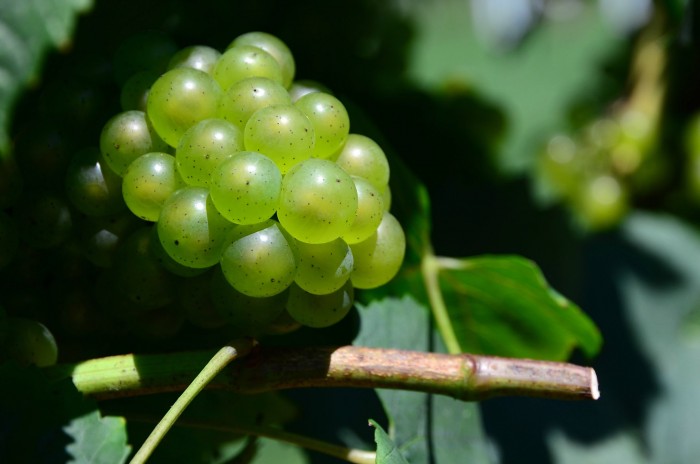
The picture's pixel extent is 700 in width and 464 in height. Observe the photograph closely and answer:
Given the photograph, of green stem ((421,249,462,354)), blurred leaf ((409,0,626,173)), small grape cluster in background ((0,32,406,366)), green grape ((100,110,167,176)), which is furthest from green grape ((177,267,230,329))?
blurred leaf ((409,0,626,173))

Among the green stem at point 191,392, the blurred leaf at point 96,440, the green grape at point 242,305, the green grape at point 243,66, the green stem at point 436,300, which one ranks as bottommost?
the green stem at point 436,300

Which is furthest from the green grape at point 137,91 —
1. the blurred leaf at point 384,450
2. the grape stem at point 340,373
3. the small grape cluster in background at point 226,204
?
the blurred leaf at point 384,450

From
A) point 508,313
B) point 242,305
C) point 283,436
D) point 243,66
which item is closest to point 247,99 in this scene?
point 243,66

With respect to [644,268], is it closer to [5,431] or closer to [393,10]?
[393,10]

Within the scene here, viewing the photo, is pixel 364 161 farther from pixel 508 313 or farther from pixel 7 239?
pixel 508 313

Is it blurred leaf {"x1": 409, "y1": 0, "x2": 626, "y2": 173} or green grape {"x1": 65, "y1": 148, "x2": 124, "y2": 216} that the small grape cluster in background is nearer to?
green grape {"x1": 65, "y1": 148, "x2": 124, "y2": 216}

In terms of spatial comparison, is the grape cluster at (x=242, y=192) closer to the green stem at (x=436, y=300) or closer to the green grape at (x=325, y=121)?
the green grape at (x=325, y=121)

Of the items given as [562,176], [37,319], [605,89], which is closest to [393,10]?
[562,176]
